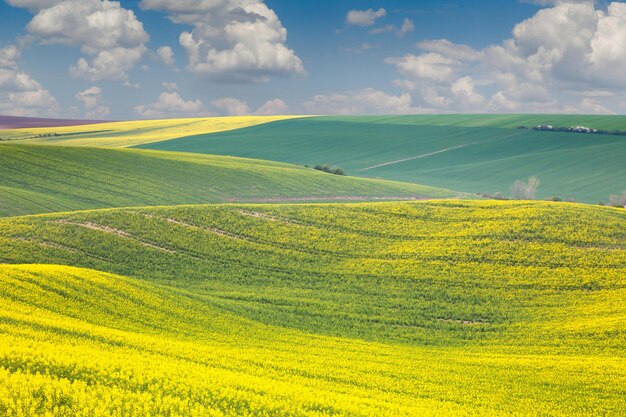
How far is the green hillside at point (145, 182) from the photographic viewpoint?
258 feet

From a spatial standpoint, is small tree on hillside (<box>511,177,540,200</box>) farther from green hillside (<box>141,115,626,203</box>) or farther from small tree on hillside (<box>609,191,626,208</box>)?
small tree on hillside (<box>609,191,626,208</box>)

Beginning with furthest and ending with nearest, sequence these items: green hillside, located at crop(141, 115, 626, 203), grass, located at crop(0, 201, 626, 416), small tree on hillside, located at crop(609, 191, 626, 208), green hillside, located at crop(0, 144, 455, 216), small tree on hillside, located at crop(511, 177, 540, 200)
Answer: green hillside, located at crop(141, 115, 626, 203)
small tree on hillside, located at crop(511, 177, 540, 200)
small tree on hillside, located at crop(609, 191, 626, 208)
green hillside, located at crop(0, 144, 455, 216)
grass, located at crop(0, 201, 626, 416)

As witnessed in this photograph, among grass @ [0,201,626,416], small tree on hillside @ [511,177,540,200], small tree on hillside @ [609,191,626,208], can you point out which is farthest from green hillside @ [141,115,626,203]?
grass @ [0,201,626,416]

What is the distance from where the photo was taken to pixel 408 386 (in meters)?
24.7

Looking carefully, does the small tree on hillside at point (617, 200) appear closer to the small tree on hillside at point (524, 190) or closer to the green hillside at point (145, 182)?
the small tree on hillside at point (524, 190)

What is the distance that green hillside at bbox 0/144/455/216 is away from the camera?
7875 centimetres

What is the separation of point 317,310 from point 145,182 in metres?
60.3

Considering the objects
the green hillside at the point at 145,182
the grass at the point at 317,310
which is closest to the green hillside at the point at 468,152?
the green hillside at the point at 145,182

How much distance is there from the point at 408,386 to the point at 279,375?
5.72 metres

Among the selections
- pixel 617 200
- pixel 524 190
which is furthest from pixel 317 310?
pixel 524 190

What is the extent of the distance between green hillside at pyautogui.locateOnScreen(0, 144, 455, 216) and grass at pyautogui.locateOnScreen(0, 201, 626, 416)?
73.9 feet

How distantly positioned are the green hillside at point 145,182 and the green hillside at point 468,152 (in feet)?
91.8

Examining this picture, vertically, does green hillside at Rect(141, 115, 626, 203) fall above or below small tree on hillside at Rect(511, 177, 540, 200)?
above

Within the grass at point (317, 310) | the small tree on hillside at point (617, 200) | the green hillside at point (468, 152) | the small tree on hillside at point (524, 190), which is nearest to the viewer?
the grass at point (317, 310)
